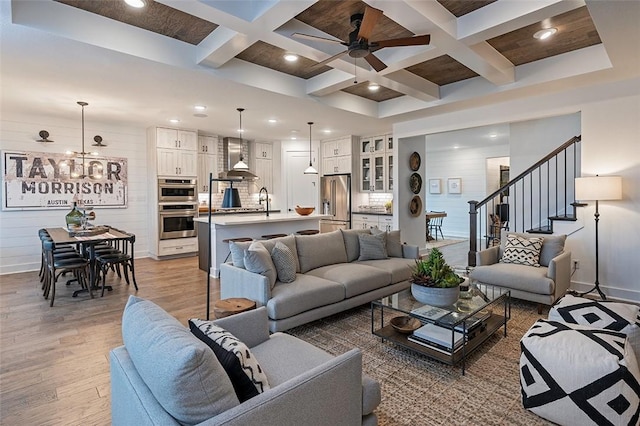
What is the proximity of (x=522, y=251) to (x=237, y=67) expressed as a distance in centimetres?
418

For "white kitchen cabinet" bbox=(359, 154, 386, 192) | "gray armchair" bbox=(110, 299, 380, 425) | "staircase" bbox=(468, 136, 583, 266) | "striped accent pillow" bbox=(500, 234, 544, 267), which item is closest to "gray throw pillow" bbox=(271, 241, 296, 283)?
"gray armchair" bbox=(110, 299, 380, 425)

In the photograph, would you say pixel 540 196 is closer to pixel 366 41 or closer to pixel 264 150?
pixel 366 41

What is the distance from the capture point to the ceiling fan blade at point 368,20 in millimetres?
2414

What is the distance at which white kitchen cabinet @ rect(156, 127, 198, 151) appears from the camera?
6676mm

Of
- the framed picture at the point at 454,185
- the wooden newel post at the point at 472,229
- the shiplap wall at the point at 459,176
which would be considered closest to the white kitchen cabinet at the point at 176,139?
the wooden newel post at the point at 472,229

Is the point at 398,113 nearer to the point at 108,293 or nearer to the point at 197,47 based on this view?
the point at 197,47

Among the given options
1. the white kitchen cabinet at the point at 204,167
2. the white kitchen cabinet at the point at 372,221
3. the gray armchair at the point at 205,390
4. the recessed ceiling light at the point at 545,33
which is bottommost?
the gray armchair at the point at 205,390

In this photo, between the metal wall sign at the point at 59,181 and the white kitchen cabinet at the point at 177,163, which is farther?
the white kitchen cabinet at the point at 177,163

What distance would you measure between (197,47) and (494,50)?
11.2 feet

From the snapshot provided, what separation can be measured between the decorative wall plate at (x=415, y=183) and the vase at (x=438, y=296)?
14.8 ft

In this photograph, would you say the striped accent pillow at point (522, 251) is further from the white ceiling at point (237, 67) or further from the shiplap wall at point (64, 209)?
the shiplap wall at point (64, 209)

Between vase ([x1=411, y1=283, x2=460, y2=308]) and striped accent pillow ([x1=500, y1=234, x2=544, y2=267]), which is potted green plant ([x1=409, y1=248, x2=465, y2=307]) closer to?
vase ([x1=411, y1=283, x2=460, y2=308])

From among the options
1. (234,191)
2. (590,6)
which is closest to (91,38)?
(234,191)

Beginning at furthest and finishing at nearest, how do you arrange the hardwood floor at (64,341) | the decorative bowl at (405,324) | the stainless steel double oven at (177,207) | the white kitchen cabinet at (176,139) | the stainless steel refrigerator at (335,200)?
the stainless steel refrigerator at (335,200) < the stainless steel double oven at (177,207) < the white kitchen cabinet at (176,139) < the decorative bowl at (405,324) < the hardwood floor at (64,341)
